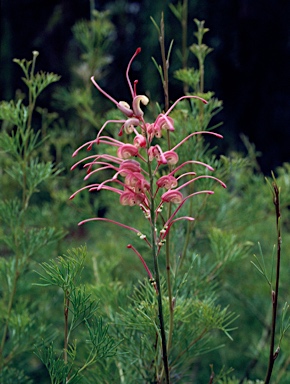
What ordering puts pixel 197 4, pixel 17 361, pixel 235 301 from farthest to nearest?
pixel 197 4 < pixel 235 301 < pixel 17 361

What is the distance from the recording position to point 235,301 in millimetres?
1112

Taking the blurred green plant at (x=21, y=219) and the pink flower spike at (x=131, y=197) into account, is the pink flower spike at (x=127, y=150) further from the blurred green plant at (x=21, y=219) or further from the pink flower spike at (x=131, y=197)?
the blurred green plant at (x=21, y=219)

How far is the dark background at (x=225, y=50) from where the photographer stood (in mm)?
1641

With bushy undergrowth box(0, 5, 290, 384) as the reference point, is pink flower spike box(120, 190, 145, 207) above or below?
above

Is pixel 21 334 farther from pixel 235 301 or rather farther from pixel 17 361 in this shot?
pixel 235 301

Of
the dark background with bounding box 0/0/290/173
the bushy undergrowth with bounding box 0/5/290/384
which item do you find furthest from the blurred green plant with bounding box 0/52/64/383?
the dark background with bounding box 0/0/290/173

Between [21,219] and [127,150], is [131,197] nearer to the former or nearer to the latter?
[127,150]

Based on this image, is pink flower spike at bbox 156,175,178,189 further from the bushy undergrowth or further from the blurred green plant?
the blurred green plant

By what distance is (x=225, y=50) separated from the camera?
5.68 ft

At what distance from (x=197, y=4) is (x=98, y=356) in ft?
4.58

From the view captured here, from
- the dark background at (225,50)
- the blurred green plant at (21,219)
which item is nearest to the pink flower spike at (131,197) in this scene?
the blurred green plant at (21,219)

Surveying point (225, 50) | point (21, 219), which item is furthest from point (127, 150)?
point (225, 50)

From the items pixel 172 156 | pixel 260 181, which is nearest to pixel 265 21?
pixel 260 181

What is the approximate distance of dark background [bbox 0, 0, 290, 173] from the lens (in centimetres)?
164
